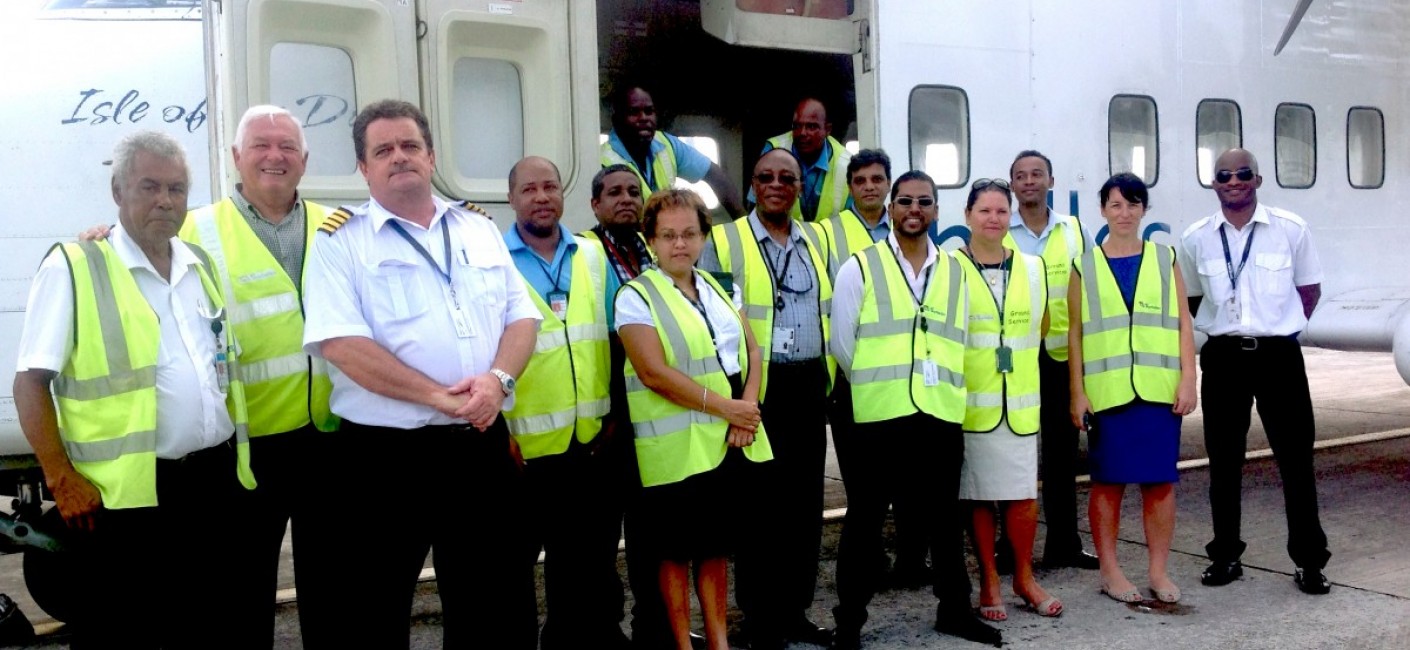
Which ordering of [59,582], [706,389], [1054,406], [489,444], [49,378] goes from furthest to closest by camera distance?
[1054,406]
[59,582]
[706,389]
[489,444]
[49,378]

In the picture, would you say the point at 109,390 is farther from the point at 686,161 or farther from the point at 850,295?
the point at 686,161

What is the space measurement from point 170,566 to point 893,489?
2.39 m

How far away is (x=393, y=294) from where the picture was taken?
308cm

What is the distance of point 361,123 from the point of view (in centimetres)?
313

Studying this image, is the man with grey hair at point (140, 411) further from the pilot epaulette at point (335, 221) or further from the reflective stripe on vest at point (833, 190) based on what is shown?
the reflective stripe on vest at point (833, 190)

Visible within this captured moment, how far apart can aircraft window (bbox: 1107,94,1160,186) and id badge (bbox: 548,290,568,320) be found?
12.8ft

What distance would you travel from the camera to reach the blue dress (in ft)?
15.8

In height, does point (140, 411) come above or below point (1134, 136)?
below

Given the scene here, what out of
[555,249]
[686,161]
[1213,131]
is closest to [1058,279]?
[686,161]

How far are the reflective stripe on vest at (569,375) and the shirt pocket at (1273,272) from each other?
2822 mm

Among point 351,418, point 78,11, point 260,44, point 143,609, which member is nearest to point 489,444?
point 351,418

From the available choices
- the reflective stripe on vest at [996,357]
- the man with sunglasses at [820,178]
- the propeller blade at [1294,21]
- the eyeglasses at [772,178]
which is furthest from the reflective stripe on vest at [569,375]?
the propeller blade at [1294,21]

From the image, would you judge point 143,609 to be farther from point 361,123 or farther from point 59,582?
point 59,582

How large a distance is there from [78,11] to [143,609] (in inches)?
113
